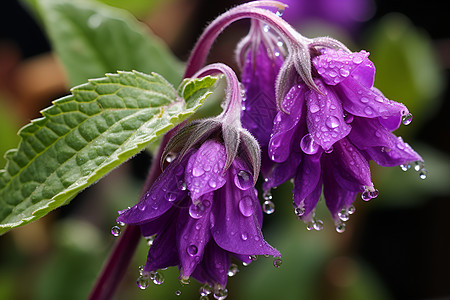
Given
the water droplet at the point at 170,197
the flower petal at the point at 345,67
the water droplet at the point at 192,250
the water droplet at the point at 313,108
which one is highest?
the flower petal at the point at 345,67

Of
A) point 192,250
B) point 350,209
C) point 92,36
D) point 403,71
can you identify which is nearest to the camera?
point 192,250

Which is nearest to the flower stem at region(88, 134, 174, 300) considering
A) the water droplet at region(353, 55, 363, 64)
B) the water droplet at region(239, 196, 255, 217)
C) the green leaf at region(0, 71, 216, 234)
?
the green leaf at region(0, 71, 216, 234)

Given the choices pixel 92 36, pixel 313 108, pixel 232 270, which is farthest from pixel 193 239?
pixel 92 36

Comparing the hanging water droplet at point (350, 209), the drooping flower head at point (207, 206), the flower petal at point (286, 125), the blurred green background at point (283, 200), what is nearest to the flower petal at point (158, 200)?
the drooping flower head at point (207, 206)

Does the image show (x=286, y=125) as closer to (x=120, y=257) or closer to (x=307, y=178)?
(x=307, y=178)

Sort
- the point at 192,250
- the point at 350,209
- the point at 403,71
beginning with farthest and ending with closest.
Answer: the point at 403,71, the point at 350,209, the point at 192,250

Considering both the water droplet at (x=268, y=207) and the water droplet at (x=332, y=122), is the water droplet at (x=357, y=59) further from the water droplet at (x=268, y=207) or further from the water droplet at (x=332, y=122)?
the water droplet at (x=268, y=207)

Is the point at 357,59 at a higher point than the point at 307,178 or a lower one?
higher
